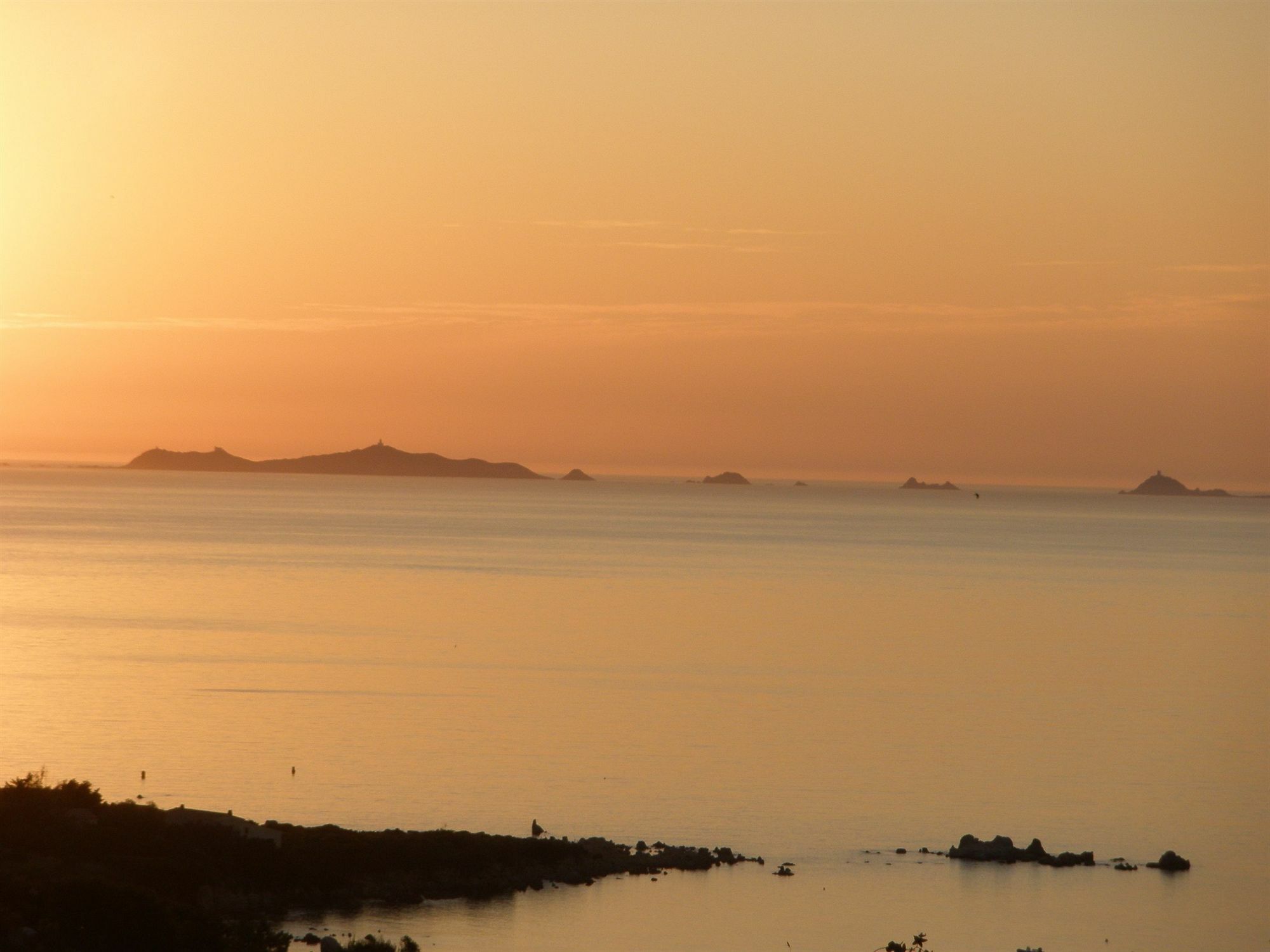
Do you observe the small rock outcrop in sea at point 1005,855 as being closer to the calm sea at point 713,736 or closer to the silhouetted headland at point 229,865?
the calm sea at point 713,736

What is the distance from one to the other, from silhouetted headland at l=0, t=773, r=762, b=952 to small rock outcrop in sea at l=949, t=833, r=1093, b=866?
17.6 feet

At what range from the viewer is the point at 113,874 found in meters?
29.5

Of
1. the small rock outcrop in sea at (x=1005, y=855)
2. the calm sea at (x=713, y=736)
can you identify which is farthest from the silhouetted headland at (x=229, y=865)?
the small rock outcrop in sea at (x=1005, y=855)

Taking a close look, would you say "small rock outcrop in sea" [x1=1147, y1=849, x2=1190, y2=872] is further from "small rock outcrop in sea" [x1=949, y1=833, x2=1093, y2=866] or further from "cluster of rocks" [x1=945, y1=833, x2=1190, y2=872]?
"small rock outcrop in sea" [x1=949, y1=833, x2=1093, y2=866]

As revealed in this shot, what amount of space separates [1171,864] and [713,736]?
1941 centimetres

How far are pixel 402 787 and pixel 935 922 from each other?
1750cm

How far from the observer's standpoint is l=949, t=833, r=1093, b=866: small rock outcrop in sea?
38938 millimetres

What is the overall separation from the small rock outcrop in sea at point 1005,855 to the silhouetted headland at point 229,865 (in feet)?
17.6

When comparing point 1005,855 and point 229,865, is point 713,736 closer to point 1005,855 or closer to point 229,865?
point 1005,855

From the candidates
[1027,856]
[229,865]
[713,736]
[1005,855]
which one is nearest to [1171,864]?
[1027,856]

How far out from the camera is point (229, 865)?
31.8 meters

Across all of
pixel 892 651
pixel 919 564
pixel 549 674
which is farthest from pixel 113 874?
pixel 919 564

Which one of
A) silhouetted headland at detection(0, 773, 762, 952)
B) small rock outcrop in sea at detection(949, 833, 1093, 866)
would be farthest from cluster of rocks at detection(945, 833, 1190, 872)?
silhouetted headland at detection(0, 773, 762, 952)

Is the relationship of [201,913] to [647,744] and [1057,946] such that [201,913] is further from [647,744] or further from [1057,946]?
[647,744]
